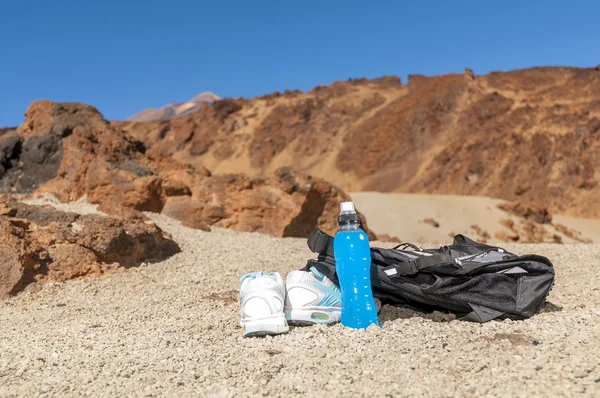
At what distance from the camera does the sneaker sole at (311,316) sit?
347 centimetres

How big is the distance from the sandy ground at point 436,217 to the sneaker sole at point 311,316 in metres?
11.0

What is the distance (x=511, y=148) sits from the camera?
25.3m

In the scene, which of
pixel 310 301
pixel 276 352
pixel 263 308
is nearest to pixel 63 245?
pixel 263 308

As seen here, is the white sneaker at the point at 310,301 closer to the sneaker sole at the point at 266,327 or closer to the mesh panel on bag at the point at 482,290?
the sneaker sole at the point at 266,327

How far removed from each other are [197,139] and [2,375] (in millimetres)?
43279

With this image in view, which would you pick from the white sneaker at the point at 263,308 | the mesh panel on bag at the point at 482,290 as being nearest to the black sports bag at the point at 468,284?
the mesh panel on bag at the point at 482,290

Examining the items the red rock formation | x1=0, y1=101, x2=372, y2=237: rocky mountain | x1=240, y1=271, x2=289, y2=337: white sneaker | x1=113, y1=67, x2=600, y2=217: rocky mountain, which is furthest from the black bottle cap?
x1=113, y1=67, x2=600, y2=217: rocky mountain

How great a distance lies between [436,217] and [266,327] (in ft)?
45.7

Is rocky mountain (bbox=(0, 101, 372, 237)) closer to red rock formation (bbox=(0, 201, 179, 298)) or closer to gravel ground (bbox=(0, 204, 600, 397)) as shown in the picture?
red rock formation (bbox=(0, 201, 179, 298))

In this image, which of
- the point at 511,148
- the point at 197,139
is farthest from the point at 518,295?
the point at 197,139

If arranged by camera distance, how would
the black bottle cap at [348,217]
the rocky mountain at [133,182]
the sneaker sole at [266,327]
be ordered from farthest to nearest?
the rocky mountain at [133,182]
the black bottle cap at [348,217]
the sneaker sole at [266,327]

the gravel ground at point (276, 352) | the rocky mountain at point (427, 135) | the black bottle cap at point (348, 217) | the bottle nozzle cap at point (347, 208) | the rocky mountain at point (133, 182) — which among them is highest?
the rocky mountain at point (427, 135)

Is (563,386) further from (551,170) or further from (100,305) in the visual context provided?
(551,170)

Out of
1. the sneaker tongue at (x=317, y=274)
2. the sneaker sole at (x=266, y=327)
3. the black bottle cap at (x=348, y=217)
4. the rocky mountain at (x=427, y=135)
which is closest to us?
the sneaker sole at (x=266, y=327)
